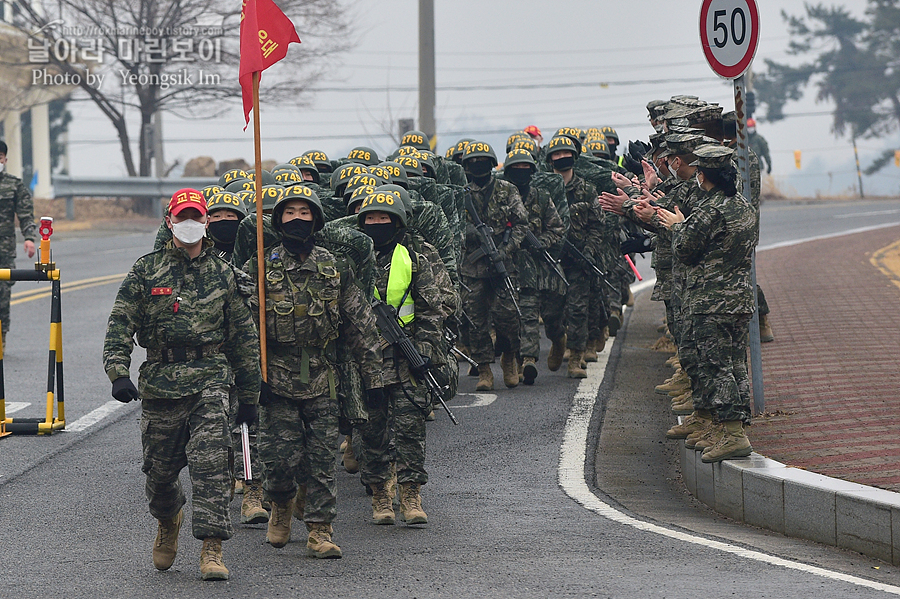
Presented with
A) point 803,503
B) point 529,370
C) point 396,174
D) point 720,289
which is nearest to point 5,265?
point 529,370

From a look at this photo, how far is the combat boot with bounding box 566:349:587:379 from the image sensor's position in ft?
40.7

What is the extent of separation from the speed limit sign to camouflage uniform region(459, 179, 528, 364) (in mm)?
3203

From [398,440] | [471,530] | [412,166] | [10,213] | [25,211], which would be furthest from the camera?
[10,213]

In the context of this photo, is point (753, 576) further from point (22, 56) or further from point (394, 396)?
point (22, 56)

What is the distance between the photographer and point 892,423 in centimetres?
879

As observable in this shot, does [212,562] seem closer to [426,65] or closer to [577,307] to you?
[577,307]

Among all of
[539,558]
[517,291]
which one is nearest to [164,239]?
[539,558]

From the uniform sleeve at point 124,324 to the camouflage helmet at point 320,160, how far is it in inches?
217

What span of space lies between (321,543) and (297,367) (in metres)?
0.92

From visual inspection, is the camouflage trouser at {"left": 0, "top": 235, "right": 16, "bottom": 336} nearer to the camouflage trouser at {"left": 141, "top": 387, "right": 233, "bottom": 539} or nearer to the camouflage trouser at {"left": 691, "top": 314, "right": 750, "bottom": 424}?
the camouflage trouser at {"left": 141, "top": 387, "right": 233, "bottom": 539}

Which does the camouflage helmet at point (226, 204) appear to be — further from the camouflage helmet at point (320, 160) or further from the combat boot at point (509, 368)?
the combat boot at point (509, 368)

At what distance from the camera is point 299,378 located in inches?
270

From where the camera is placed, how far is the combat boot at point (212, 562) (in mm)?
6227

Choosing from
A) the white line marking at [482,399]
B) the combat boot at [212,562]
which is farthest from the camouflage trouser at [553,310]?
the combat boot at [212,562]
